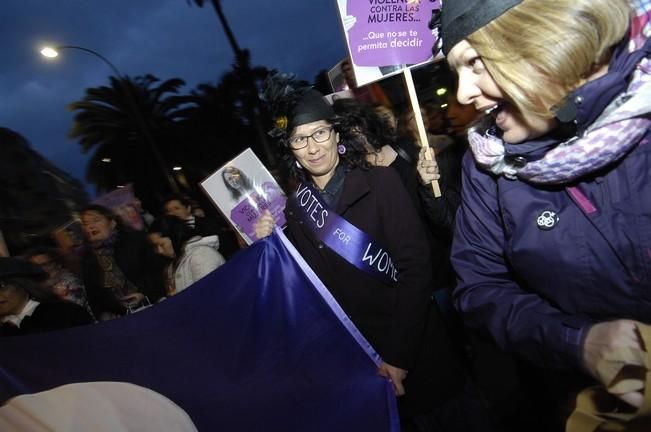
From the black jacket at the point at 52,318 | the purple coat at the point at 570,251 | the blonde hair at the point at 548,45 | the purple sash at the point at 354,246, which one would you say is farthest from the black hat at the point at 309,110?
the black jacket at the point at 52,318

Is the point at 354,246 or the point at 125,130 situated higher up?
the point at 125,130

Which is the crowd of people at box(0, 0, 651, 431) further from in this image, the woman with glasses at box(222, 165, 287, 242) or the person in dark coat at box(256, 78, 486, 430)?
the woman with glasses at box(222, 165, 287, 242)

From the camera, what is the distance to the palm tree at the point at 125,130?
21875 millimetres

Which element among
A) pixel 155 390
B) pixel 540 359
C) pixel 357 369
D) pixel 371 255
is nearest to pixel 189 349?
pixel 155 390

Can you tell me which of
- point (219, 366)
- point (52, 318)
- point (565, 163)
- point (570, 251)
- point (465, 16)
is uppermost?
point (465, 16)

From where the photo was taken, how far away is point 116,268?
14.7 ft

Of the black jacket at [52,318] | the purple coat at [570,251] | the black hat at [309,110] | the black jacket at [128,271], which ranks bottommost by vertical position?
the black jacket at [128,271]

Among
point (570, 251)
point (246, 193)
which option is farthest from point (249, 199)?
point (570, 251)

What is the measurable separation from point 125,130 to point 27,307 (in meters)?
24.7

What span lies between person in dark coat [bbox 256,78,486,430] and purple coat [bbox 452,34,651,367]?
0.74m

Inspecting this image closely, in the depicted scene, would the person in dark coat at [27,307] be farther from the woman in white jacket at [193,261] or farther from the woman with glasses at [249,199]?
the woman with glasses at [249,199]

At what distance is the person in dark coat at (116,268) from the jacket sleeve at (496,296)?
3.90 meters

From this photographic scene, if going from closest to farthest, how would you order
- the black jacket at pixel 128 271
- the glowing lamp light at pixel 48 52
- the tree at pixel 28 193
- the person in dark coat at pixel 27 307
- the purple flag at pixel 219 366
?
the purple flag at pixel 219 366
the person in dark coat at pixel 27 307
the black jacket at pixel 128 271
the tree at pixel 28 193
the glowing lamp light at pixel 48 52

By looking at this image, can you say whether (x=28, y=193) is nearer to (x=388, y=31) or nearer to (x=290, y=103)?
(x=290, y=103)
